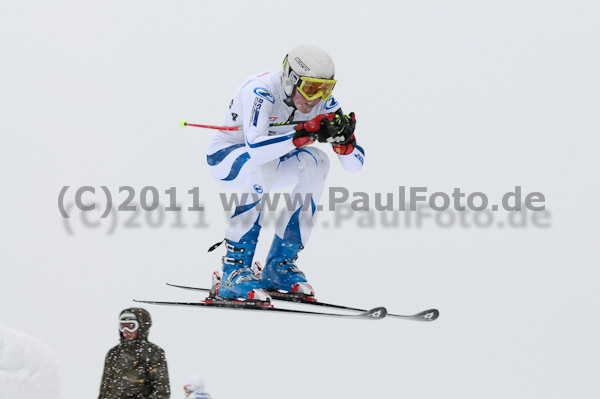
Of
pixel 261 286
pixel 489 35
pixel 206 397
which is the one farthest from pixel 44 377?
pixel 489 35

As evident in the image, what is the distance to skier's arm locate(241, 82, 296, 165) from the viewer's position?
7.28 metres

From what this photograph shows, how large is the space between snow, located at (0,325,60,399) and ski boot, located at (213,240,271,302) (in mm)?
1992

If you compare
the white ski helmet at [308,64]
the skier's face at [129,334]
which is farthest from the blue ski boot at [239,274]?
the skier's face at [129,334]

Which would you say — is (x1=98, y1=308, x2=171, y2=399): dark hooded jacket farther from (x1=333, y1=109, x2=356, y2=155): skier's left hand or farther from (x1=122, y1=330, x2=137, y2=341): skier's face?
(x1=333, y1=109, x2=356, y2=155): skier's left hand

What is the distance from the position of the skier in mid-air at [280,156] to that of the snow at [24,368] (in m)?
2.05

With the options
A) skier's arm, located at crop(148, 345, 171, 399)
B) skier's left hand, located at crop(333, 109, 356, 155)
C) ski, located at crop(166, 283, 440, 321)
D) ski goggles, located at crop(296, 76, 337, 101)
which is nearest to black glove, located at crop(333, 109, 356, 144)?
skier's left hand, located at crop(333, 109, 356, 155)

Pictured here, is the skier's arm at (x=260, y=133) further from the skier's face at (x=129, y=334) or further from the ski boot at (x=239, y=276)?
the skier's face at (x=129, y=334)

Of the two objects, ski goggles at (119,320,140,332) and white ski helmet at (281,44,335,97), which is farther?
white ski helmet at (281,44,335,97)

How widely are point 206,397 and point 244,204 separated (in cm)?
291

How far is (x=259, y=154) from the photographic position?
7402mm

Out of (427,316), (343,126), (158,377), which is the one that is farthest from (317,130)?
(158,377)

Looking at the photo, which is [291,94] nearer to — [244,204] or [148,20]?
[244,204]

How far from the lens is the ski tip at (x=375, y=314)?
23.1 ft

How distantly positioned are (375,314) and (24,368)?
2643 millimetres
